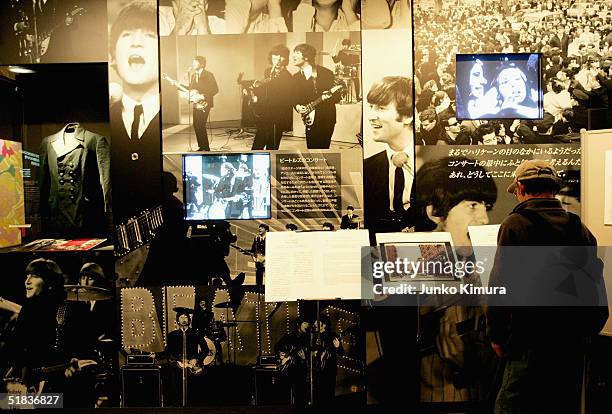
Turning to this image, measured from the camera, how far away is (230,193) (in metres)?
3.72

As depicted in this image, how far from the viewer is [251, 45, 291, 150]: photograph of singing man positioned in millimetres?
3666

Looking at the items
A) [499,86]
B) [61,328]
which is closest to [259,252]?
[61,328]

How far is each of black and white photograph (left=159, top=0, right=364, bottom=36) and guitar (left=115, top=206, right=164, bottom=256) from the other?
1.37m

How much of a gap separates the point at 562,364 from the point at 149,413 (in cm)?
282

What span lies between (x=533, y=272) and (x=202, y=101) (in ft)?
8.29

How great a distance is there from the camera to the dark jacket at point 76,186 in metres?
4.16

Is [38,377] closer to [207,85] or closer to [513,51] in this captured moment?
[207,85]

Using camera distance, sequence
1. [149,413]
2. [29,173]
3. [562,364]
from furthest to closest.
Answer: [29,173], [149,413], [562,364]

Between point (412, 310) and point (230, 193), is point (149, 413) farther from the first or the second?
Answer: point (412, 310)

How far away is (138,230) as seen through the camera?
367 cm

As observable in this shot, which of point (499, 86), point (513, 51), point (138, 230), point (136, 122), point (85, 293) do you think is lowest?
point (85, 293)

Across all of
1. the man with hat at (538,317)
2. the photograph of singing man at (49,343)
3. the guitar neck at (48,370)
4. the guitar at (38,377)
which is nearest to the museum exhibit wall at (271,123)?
the photograph of singing man at (49,343)

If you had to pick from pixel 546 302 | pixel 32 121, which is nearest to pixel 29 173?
pixel 32 121

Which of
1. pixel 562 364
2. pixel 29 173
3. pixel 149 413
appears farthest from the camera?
pixel 29 173
